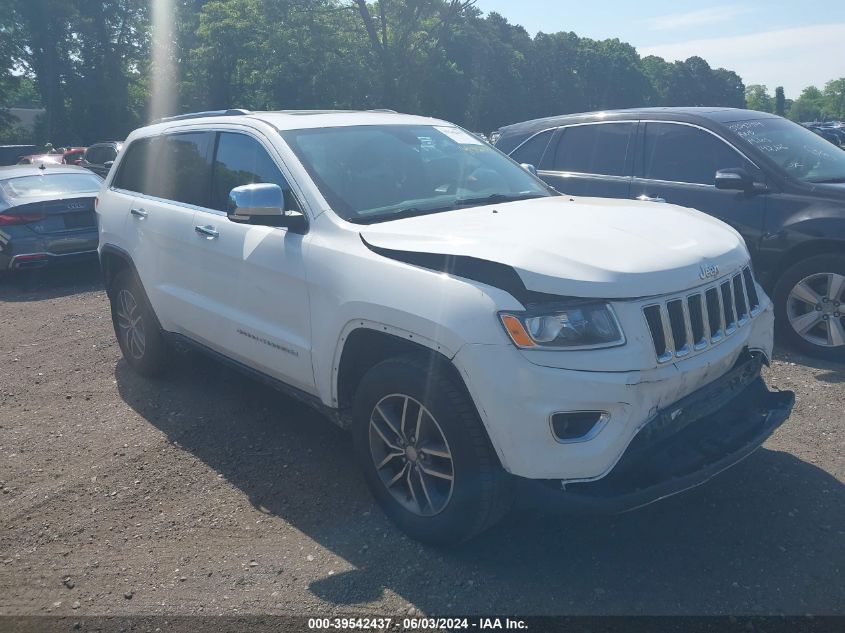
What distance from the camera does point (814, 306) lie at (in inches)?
229

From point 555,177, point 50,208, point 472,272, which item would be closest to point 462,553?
point 472,272

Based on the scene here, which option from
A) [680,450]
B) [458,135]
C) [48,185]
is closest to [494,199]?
[458,135]

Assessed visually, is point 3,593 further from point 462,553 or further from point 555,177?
point 555,177

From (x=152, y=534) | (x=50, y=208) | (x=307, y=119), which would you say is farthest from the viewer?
(x=50, y=208)

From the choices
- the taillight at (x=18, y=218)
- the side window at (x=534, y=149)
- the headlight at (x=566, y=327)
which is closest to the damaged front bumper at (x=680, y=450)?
the headlight at (x=566, y=327)

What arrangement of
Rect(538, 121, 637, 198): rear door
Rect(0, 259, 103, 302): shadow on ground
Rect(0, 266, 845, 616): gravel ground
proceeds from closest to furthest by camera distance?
Rect(0, 266, 845, 616): gravel ground
Rect(538, 121, 637, 198): rear door
Rect(0, 259, 103, 302): shadow on ground

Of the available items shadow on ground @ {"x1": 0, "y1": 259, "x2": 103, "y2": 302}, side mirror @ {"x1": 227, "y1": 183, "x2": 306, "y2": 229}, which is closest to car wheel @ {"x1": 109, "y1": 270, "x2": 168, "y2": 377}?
side mirror @ {"x1": 227, "y1": 183, "x2": 306, "y2": 229}

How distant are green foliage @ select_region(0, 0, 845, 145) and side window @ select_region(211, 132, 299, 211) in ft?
90.8

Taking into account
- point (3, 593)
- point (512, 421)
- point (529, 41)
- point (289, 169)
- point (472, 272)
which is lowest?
point (3, 593)

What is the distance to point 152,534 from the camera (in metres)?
3.88

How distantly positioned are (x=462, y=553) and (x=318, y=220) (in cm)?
174

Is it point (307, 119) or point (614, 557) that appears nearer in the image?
point (614, 557)

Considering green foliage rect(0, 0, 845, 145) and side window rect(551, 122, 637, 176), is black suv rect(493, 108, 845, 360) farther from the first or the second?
green foliage rect(0, 0, 845, 145)

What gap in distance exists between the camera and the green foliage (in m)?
35.1
